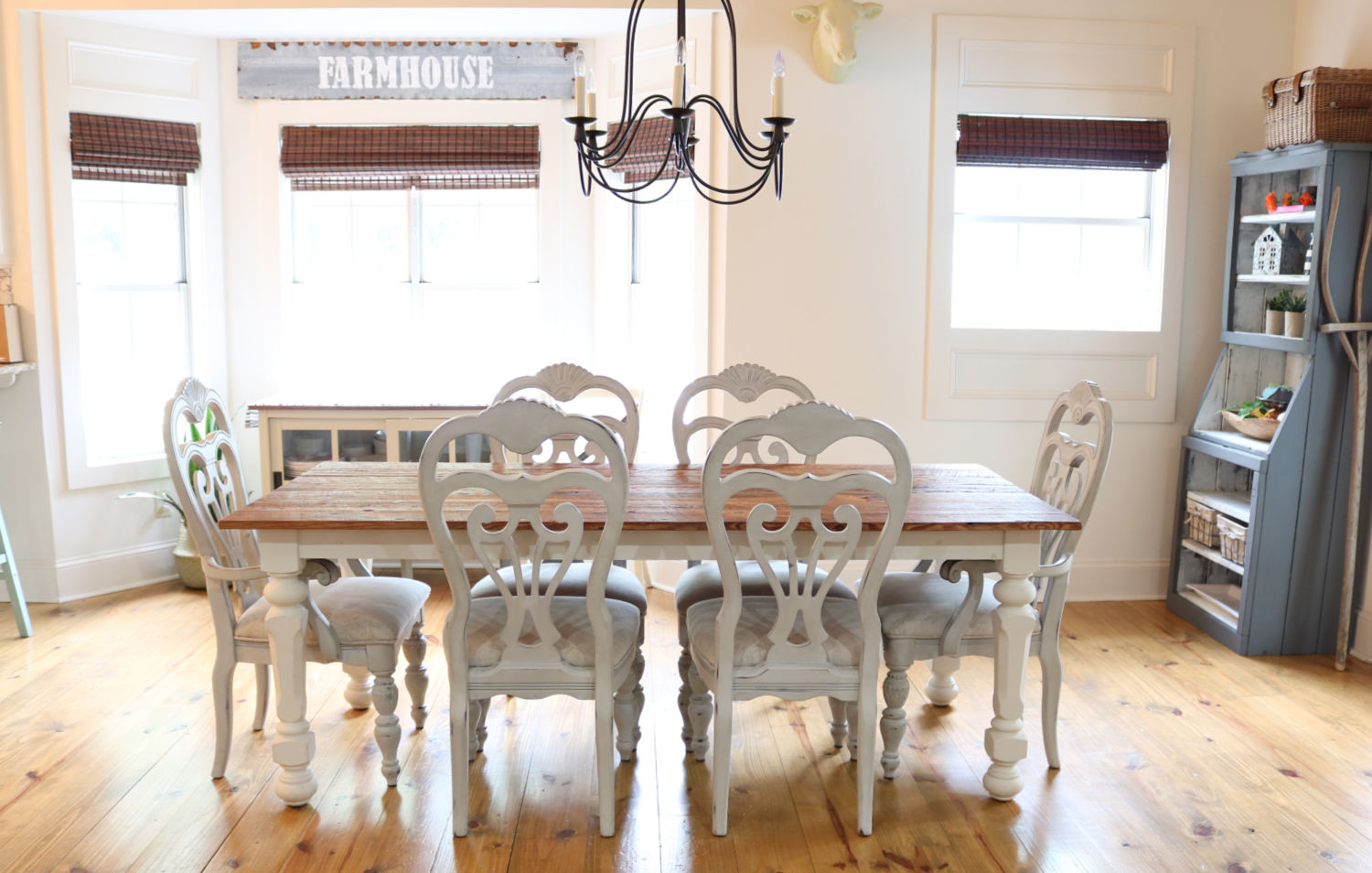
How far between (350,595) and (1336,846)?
2.44 metres

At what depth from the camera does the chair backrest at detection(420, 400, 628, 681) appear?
247 cm

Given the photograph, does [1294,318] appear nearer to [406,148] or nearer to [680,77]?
[680,77]

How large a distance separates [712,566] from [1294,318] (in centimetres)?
224

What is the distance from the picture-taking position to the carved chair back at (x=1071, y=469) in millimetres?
2957

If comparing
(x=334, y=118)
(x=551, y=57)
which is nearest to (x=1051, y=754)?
(x=551, y=57)

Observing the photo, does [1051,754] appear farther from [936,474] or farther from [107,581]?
[107,581]

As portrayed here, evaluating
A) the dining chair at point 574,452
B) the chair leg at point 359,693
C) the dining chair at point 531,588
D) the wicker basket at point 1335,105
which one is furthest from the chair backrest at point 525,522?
the wicker basket at point 1335,105

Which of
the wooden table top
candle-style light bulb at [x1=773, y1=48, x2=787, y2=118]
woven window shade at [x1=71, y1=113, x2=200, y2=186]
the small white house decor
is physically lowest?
the wooden table top

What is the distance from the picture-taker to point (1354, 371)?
393 cm

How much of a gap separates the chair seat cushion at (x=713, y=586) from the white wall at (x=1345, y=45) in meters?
2.02

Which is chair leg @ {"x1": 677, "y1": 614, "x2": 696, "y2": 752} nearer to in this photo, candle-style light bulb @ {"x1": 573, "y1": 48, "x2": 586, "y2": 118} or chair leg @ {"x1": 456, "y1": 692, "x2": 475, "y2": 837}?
chair leg @ {"x1": 456, "y1": 692, "x2": 475, "y2": 837}

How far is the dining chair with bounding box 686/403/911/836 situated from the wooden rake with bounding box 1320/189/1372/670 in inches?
77.1

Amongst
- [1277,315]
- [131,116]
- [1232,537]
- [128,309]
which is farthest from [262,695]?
[1277,315]

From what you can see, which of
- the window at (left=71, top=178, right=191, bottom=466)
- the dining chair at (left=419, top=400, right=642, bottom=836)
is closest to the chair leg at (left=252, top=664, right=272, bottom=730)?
the dining chair at (left=419, top=400, right=642, bottom=836)
